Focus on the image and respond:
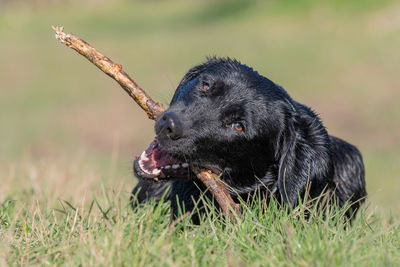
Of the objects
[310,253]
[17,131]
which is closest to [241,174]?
[310,253]

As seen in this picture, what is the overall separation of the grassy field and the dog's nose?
0.52 m

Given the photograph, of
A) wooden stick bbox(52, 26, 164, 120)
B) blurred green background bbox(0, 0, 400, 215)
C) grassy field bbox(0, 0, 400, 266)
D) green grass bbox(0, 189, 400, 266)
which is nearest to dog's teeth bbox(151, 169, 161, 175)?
grassy field bbox(0, 0, 400, 266)

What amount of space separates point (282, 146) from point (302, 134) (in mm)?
197

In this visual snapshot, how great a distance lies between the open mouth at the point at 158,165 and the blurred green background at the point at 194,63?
2.45 meters

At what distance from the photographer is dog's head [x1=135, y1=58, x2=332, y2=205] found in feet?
12.4

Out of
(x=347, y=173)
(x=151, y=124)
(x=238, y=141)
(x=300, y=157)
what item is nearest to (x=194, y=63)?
(x=151, y=124)

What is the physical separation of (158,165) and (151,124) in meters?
12.6

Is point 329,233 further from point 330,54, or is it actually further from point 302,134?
point 330,54

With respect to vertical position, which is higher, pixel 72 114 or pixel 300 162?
pixel 300 162

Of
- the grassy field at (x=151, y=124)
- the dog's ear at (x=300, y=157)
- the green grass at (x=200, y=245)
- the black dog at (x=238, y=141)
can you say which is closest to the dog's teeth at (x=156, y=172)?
the black dog at (x=238, y=141)

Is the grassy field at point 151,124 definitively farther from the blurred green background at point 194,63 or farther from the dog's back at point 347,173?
the dog's back at point 347,173

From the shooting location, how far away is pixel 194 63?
800 inches

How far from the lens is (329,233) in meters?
3.26

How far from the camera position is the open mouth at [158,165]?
12.8ft
